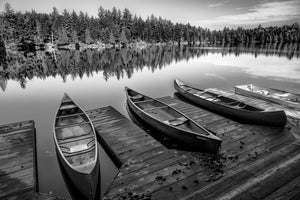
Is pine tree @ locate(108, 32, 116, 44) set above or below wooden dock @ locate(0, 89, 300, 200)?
above

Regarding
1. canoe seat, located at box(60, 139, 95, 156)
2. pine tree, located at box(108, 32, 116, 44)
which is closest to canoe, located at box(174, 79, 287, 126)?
canoe seat, located at box(60, 139, 95, 156)

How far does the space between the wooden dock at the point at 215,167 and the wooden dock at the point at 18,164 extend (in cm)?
290

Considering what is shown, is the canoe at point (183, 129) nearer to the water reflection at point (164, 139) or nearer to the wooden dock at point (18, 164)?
the water reflection at point (164, 139)

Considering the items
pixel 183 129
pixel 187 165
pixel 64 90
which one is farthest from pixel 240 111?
pixel 64 90

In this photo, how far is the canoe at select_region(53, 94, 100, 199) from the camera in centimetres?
542

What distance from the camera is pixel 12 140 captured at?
9070 mm

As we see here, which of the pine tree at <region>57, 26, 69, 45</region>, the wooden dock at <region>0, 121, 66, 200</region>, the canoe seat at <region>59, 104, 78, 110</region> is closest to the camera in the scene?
the wooden dock at <region>0, 121, 66, 200</region>

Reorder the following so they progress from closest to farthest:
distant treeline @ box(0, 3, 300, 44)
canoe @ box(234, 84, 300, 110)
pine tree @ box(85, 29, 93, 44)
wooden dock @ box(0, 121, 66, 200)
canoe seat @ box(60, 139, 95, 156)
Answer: wooden dock @ box(0, 121, 66, 200), canoe seat @ box(60, 139, 95, 156), canoe @ box(234, 84, 300, 110), distant treeline @ box(0, 3, 300, 44), pine tree @ box(85, 29, 93, 44)

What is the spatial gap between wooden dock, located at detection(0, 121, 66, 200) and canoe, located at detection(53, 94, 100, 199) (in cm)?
113

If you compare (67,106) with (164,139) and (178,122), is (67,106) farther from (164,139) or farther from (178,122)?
(178,122)

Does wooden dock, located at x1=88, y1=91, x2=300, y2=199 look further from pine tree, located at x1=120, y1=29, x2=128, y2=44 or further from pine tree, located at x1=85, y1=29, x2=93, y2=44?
pine tree, located at x1=120, y1=29, x2=128, y2=44

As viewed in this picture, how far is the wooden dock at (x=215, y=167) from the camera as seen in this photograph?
214 inches

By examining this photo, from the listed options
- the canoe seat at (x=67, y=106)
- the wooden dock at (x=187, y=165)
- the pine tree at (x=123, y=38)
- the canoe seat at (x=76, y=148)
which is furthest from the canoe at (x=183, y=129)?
the pine tree at (x=123, y=38)

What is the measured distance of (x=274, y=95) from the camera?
15094mm
